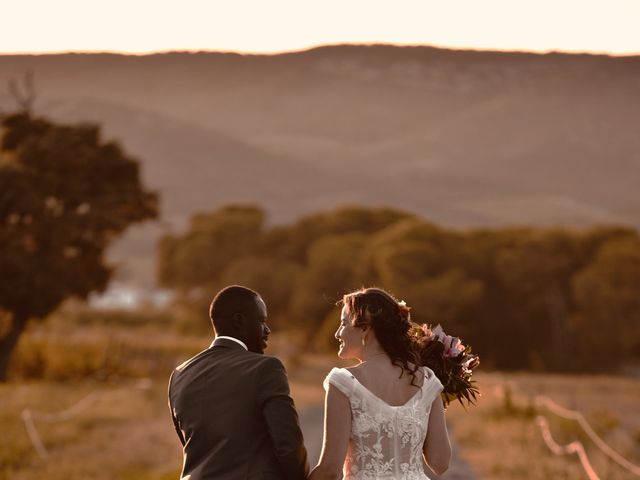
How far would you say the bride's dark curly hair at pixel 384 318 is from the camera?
7207 mm

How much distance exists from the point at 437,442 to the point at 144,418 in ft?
70.9

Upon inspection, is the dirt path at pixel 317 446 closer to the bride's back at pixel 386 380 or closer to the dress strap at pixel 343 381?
the bride's back at pixel 386 380

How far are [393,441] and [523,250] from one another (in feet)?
174

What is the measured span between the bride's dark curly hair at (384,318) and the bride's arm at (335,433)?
358 millimetres

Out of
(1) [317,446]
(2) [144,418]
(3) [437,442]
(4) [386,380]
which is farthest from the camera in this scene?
(2) [144,418]

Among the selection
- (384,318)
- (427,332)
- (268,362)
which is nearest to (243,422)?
(268,362)

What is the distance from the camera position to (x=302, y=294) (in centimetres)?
6219

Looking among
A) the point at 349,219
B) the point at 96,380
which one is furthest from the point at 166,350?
the point at 349,219

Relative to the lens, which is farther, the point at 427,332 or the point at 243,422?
the point at 427,332

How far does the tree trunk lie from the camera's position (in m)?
37.6

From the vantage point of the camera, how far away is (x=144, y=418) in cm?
2856

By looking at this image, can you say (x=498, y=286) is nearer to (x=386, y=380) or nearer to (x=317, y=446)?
(x=317, y=446)

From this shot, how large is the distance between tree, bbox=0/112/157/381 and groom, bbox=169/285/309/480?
29.9 meters

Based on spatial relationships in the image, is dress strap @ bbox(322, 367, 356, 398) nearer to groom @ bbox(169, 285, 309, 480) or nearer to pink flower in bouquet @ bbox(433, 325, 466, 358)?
groom @ bbox(169, 285, 309, 480)
